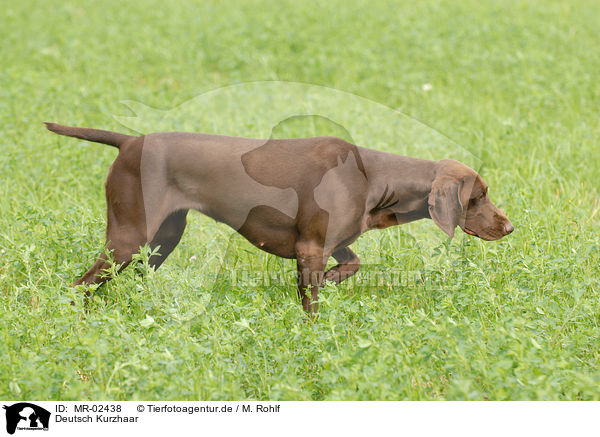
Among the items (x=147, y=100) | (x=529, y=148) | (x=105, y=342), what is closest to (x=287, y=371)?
(x=105, y=342)

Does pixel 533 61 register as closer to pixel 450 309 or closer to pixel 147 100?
pixel 147 100

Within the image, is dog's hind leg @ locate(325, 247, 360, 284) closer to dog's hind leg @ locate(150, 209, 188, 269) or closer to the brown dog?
the brown dog

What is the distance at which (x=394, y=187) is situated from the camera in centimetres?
433

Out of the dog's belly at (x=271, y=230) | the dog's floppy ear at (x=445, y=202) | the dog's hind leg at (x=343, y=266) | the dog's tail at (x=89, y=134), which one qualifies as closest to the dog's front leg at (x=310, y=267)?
the dog's belly at (x=271, y=230)

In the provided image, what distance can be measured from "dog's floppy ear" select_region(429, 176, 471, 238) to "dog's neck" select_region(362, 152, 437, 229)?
0.13 m

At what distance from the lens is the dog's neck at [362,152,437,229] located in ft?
14.2

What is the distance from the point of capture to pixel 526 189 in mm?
5766

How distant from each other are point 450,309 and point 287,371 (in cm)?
109

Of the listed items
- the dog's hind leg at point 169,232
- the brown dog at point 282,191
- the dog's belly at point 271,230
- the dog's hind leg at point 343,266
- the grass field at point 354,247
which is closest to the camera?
the grass field at point 354,247

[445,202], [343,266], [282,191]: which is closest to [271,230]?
[282,191]

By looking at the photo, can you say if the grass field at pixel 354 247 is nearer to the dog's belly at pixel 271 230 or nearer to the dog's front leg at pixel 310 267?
the dog's front leg at pixel 310 267

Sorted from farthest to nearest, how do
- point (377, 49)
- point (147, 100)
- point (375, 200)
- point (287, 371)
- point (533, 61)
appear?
point (377, 49) < point (533, 61) < point (147, 100) < point (375, 200) < point (287, 371)

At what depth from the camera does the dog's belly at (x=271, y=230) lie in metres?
4.30

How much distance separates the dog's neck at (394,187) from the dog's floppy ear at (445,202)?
13cm
